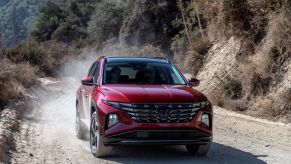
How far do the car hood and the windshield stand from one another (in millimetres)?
527

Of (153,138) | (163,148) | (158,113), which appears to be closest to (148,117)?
(158,113)

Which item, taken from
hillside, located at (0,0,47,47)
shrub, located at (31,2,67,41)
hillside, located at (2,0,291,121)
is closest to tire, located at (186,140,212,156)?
hillside, located at (2,0,291,121)

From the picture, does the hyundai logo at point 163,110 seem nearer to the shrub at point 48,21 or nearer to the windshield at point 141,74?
the windshield at point 141,74

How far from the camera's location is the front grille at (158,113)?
885 centimetres

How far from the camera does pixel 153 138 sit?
8.95 m

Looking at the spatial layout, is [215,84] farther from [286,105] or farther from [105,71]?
[105,71]

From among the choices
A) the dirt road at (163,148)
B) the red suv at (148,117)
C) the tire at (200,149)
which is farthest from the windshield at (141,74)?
the tire at (200,149)

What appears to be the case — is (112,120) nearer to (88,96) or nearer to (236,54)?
(88,96)

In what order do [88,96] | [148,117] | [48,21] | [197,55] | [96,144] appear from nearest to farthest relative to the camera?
[148,117] < [96,144] < [88,96] < [197,55] < [48,21]

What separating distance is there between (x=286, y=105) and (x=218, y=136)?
3.32 m

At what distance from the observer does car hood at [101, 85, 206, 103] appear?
898 cm

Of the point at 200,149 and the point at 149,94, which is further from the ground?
the point at 149,94

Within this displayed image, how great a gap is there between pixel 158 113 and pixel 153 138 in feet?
1.38

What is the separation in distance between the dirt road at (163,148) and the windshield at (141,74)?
49.5 inches
